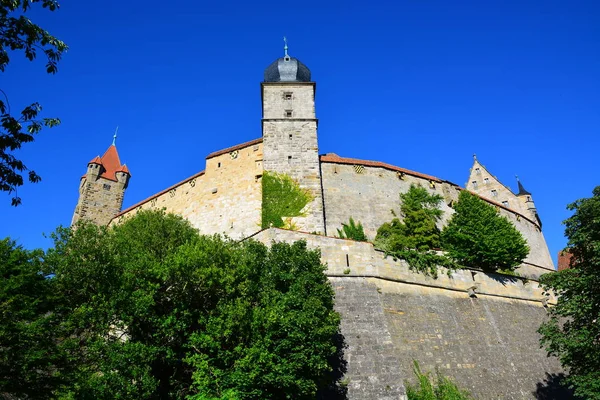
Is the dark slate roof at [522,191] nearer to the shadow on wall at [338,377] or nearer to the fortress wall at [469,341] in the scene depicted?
the fortress wall at [469,341]

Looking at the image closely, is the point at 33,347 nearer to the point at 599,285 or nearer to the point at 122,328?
the point at 122,328

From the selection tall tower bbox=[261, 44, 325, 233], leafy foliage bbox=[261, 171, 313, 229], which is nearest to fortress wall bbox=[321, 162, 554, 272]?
tall tower bbox=[261, 44, 325, 233]

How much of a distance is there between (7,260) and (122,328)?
4258mm

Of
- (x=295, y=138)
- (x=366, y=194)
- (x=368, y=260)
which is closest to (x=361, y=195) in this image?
(x=366, y=194)

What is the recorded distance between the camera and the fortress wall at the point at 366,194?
95.6 feet

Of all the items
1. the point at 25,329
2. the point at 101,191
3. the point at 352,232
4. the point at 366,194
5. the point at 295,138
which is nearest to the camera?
the point at 25,329

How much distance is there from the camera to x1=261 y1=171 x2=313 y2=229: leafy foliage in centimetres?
2486

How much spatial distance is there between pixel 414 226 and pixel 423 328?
404 inches

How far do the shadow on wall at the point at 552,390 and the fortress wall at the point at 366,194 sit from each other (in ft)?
33.7

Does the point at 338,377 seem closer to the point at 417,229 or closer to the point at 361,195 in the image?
the point at 417,229

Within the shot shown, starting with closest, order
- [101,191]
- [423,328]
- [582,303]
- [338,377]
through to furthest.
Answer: [582,303] → [338,377] → [423,328] → [101,191]

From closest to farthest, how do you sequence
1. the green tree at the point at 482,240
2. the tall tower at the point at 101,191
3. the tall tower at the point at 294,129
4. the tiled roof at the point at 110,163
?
the green tree at the point at 482,240, the tall tower at the point at 294,129, the tall tower at the point at 101,191, the tiled roof at the point at 110,163

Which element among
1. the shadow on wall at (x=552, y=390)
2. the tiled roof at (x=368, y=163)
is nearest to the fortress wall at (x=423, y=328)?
the shadow on wall at (x=552, y=390)

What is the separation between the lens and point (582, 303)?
15930 millimetres
